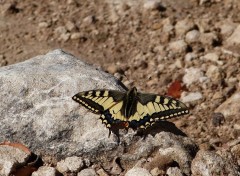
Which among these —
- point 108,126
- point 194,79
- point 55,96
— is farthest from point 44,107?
point 194,79

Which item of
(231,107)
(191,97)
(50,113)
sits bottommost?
(191,97)

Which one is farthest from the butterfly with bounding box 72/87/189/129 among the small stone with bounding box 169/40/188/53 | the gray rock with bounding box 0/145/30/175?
the small stone with bounding box 169/40/188/53

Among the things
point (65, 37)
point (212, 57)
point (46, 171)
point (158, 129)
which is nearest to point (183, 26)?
point (212, 57)

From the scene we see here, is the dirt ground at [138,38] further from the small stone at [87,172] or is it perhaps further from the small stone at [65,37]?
the small stone at [87,172]

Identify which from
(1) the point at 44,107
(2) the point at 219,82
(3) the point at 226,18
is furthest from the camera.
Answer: (3) the point at 226,18

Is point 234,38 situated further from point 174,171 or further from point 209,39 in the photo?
point 174,171

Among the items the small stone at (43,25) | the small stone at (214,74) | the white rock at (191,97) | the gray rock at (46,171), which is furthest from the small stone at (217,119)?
the small stone at (43,25)

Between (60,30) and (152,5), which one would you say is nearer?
(60,30)

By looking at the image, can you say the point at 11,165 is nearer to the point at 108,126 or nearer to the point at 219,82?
the point at 108,126

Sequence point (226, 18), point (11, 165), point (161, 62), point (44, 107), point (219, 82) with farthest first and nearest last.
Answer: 1. point (226, 18)
2. point (161, 62)
3. point (219, 82)
4. point (44, 107)
5. point (11, 165)
